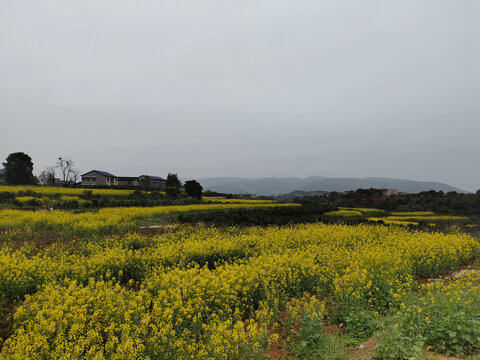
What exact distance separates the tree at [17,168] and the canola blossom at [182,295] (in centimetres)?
5238

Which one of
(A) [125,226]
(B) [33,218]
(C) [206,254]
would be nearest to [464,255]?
(C) [206,254]

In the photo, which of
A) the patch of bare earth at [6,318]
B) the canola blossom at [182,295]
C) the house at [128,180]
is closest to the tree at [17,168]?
the house at [128,180]

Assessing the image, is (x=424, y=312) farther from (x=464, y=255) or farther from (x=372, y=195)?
(x=372, y=195)

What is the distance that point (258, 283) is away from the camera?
6645mm

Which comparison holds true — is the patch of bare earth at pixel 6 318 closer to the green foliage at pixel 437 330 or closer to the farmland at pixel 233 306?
the farmland at pixel 233 306

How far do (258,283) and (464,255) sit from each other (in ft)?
33.7

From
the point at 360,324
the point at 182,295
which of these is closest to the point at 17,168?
the point at 182,295

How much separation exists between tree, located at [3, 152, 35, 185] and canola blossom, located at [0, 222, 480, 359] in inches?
2062

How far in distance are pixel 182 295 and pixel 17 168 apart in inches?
2407

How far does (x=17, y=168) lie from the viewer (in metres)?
49.8

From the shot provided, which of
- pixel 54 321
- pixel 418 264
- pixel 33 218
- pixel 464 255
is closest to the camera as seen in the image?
pixel 54 321

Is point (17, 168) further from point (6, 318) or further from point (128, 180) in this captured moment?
point (6, 318)

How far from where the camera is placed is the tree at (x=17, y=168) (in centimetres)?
4966

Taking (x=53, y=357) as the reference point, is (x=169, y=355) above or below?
below
